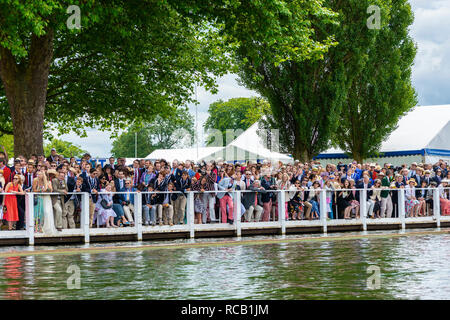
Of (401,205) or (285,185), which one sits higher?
(285,185)

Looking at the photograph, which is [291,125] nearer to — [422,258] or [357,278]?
[422,258]

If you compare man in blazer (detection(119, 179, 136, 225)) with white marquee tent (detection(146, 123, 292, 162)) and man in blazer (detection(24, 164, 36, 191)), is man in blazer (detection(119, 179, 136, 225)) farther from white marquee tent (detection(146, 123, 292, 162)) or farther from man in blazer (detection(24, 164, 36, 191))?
white marquee tent (detection(146, 123, 292, 162))

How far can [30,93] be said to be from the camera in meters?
26.1

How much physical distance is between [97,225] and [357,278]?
10322mm

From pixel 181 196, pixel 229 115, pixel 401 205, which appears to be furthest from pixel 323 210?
pixel 229 115

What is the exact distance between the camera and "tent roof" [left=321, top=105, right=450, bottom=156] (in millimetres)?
42562

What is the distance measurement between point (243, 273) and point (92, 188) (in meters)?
8.40

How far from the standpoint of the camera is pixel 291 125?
42406 millimetres

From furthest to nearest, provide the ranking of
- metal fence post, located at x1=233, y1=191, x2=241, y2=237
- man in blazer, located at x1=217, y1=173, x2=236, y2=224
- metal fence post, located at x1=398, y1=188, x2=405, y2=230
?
1. metal fence post, located at x1=398, y1=188, x2=405, y2=230
2. metal fence post, located at x1=233, y1=191, x2=241, y2=237
3. man in blazer, located at x1=217, y1=173, x2=236, y2=224

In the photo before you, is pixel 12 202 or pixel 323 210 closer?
pixel 12 202

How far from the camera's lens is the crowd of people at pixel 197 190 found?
19.9 m

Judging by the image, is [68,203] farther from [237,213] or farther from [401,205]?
[401,205]

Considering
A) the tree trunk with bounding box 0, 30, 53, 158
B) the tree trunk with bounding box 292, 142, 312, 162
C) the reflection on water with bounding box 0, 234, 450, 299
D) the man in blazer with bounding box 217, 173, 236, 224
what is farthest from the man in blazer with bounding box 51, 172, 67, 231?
the tree trunk with bounding box 292, 142, 312, 162

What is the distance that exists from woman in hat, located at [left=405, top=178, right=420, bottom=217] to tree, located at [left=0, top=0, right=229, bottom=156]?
9.52 m
